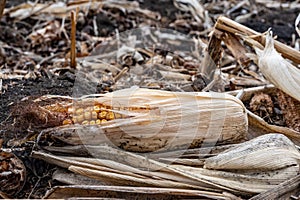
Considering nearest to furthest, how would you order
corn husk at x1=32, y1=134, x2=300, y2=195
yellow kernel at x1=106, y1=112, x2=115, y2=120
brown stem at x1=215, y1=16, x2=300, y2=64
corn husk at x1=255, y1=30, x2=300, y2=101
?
corn husk at x1=32, y1=134, x2=300, y2=195 < yellow kernel at x1=106, y1=112, x2=115, y2=120 < corn husk at x1=255, y1=30, x2=300, y2=101 < brown stem at x1=215, y1=16, x2=300, y2=64

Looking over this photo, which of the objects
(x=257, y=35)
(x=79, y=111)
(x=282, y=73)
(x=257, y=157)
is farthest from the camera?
(x=257, y=35)

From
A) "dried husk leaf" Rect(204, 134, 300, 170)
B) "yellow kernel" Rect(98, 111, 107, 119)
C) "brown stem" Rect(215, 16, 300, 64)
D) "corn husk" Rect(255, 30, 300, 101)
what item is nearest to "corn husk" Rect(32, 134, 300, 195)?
"dried husk leaf" Rect(204, 134, 300, 170)

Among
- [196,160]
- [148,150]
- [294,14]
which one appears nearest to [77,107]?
[148,150]

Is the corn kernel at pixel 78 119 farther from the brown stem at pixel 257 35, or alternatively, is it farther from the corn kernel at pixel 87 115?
the brown stem at pixel 257 35

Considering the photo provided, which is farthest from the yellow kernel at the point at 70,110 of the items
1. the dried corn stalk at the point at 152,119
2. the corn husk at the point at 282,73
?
the corn husk at the point at 282,73

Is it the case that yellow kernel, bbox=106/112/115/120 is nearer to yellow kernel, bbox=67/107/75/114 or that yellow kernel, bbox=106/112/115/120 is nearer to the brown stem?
yellow kernel, bbox=67/107/75/114

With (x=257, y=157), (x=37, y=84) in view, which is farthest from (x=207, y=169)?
(x=37, y=84)

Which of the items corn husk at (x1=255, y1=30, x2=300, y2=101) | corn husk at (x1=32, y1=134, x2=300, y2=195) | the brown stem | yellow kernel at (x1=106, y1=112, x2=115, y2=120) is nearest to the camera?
corn husk at (x1=32, y1=134, x2=300, y2=195)

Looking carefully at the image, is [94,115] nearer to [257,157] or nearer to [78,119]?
[78,119]
